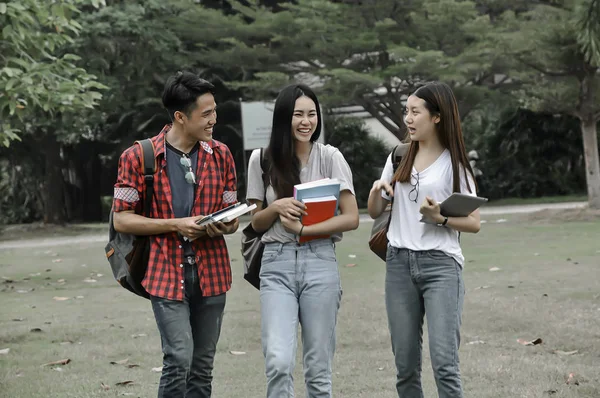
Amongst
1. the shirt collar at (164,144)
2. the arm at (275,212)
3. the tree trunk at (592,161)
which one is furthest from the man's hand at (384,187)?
the tree trunk at (592,161)

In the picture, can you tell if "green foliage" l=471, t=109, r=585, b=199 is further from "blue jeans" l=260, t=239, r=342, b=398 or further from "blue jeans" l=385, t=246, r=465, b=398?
"blue jeans" l=260, t=239, r=342, b=398

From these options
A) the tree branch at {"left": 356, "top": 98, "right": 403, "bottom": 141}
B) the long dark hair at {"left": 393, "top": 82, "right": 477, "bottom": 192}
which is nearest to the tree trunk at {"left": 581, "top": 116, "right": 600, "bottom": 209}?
the tree branch at {"left": 356, "top": 98, "right": 403, "bottom": 141}

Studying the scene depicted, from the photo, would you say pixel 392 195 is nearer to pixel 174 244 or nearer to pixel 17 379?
pixel 174 244

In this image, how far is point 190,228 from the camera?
4.47m

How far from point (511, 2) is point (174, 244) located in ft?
67.0

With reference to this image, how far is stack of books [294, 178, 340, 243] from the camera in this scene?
4555mm

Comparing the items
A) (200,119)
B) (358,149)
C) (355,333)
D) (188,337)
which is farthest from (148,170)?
(358,149)

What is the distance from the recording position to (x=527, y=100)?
21047 mm

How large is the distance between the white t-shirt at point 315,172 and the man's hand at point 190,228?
35cm

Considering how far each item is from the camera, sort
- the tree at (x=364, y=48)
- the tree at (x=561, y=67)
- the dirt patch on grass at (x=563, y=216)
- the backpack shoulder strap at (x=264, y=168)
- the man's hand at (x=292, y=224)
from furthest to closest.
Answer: the tree at (x=364, y=48)
the dirt patch on grass at (x=563, y=216)
the tree at (x=561, y=67)
the backpack shoulder strap at (x=264, y=168)
the man's hand at (x=292, y=224)

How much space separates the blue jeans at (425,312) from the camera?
4508 millimetres

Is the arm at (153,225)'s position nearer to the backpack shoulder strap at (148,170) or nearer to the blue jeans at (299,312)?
the backpack shoulder strap at (148,170)

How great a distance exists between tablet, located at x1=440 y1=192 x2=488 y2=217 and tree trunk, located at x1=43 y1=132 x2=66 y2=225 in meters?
21.2

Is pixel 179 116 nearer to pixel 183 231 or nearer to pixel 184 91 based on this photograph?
pixel 184 91
